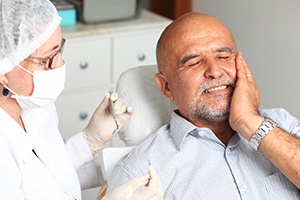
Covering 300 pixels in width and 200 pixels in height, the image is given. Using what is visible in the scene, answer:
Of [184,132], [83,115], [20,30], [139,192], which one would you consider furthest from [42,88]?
[83,115]

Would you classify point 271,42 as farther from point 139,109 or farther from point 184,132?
point 184,132

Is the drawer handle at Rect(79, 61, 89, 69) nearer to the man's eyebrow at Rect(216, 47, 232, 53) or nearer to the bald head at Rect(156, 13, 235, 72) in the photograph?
the bald head at Rect(156, 13, 235, 72)

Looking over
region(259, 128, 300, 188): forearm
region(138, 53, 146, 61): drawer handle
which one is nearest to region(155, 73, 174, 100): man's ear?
region(259, 128, 300, 188): forearm

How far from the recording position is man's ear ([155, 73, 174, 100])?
2078 millimetres

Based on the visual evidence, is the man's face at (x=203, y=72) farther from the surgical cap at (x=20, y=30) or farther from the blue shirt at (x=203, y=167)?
the surgical cap at (x=20, y=30)

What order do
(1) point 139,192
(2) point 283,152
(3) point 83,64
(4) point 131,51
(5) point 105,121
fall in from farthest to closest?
(4) point 131,51 < (3) point 83,64 < (5) point 105,121 < (2) point 283,152 < (1) point 139,192

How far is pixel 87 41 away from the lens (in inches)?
122

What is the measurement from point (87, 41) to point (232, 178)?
4.59 feet

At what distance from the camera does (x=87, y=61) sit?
3137 mm

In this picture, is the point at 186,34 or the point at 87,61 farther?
the point at 87,61

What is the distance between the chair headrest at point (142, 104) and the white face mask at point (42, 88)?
1.46 feet

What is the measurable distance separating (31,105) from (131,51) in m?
1.59

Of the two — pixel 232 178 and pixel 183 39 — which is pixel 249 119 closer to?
pixel 232 178

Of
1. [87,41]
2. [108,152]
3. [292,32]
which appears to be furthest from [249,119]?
[87,41]
